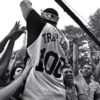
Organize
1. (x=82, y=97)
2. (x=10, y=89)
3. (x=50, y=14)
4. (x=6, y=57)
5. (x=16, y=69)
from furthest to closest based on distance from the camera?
(x=82, y=97)
(x=16, y=69)
(x=50, y=14)
(x=6, y=57)
(x=10, y=89)

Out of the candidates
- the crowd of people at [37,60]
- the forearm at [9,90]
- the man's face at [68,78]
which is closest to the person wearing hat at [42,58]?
the crowd of people at [37,60]

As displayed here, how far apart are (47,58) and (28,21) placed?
1.40ft

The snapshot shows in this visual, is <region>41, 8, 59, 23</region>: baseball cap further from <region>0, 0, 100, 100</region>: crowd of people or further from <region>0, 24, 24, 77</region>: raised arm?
<region>0, 24, 24, 77</region>: raised arm

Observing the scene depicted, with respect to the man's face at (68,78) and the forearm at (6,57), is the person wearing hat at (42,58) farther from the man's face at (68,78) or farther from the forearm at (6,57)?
the man's face at (68,78)

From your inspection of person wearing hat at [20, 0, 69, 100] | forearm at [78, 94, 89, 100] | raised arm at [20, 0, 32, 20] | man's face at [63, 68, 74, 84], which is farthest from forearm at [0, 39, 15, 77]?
forearm at [78, 94, 89, 100]

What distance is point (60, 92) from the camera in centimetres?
377

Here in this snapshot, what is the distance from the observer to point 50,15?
409cm

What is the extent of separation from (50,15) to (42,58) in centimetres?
60

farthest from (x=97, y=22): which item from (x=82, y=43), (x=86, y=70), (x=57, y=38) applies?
(x=57, y=38)

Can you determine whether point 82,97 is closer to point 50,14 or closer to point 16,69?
point 16,69

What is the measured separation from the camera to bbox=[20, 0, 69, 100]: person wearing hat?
3.68m

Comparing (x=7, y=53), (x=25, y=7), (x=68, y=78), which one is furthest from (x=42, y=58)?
(x=68, y=78)

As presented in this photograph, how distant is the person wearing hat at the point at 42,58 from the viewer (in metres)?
3.68

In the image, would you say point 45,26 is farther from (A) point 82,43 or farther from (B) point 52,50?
(A) point 82,43
